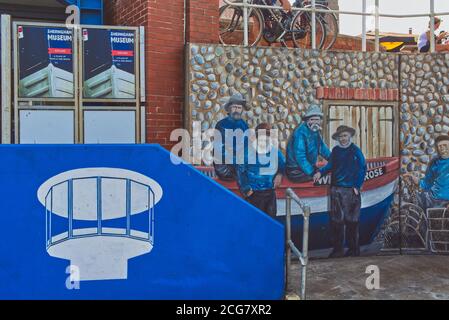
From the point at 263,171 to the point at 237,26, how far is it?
2.52 m

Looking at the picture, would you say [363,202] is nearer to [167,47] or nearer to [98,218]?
[167,47]

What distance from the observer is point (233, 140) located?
650 centimetres

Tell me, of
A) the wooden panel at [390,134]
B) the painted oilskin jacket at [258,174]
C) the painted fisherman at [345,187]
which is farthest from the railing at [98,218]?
the wooden panel at [390,134]

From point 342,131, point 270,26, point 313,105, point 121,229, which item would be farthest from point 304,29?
point 121,229

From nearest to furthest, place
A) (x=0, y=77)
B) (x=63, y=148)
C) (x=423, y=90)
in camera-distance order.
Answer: (x=63, y=148)
(x=0, y=77)
(x=423, y=90)

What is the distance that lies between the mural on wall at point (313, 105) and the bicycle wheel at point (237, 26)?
30.6 inches

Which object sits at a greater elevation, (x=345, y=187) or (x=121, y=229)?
(x=345, y=187)

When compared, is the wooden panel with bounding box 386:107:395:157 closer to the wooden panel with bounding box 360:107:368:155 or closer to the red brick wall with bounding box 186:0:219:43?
the wooden panel with bounding box 360:107:368:155

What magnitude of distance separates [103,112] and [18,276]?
2.70 metres

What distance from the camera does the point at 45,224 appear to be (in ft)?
13.3

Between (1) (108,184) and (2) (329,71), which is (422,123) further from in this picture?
(1) (108,184)

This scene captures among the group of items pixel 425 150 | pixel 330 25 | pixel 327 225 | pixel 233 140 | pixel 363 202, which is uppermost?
pixel 330 25

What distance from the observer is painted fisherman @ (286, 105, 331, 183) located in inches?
265
